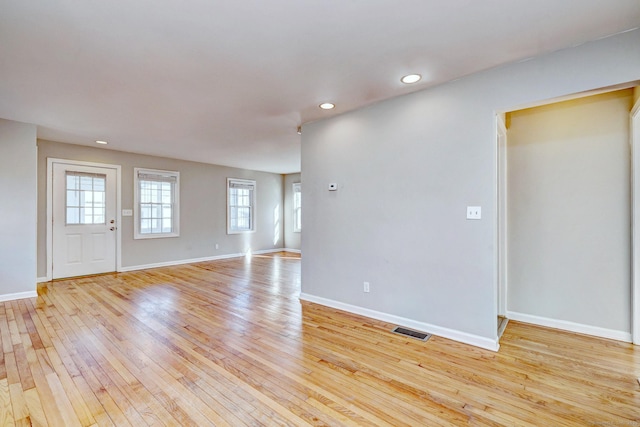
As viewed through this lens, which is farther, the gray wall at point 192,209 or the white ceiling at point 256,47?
the gray wall at point 192,209

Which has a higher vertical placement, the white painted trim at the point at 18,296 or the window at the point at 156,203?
the window at the point at 156,203

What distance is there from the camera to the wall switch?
265 centimetres

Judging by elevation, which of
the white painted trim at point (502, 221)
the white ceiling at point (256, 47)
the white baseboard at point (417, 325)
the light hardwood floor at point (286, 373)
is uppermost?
the white ceiling at point (256, 47)

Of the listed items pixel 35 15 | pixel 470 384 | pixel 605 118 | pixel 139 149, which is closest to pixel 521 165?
pixel 605 118

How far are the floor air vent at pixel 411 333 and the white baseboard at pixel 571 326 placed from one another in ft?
3.77

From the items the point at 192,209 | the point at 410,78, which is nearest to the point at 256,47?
the point at 410,78

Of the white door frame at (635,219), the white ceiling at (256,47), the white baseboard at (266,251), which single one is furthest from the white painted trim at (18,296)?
the white door frame at (635,219)

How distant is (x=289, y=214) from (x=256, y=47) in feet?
23.4

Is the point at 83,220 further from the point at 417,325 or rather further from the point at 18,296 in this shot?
the point at 417,325

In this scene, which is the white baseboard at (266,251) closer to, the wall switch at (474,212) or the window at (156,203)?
the window at (156,203)

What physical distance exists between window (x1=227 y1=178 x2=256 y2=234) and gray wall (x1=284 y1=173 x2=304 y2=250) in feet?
3.84

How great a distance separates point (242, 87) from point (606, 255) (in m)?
3.82

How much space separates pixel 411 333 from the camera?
2.91 m

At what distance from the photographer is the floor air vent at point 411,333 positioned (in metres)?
2.82
